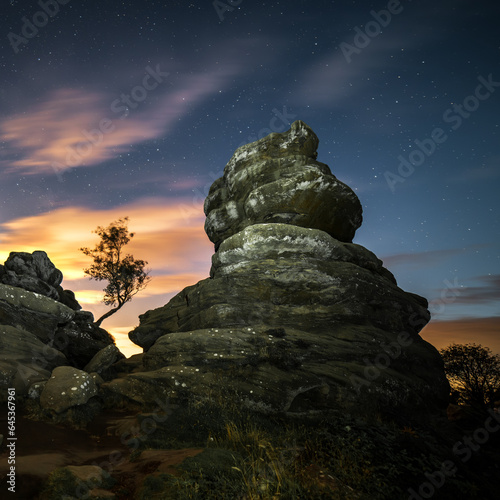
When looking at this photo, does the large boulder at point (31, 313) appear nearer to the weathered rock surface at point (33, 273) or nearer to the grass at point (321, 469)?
the weathered rock surface at point (33, 273)

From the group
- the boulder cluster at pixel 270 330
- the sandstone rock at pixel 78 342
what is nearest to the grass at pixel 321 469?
the boulder cluster at pixel 270 330

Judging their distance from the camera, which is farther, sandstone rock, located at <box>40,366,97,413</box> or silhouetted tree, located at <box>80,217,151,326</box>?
silhouetted tree, located at <box>80,217,151,326</box>

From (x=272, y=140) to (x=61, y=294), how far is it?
29805 millimetres

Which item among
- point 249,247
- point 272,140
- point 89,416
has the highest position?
point 272,140

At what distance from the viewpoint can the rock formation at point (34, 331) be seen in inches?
490

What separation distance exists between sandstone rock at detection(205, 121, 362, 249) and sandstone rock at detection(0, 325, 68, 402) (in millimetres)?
15917

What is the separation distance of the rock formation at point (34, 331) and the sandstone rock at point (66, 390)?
0.71 m

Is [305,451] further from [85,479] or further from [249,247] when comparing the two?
[249,247]

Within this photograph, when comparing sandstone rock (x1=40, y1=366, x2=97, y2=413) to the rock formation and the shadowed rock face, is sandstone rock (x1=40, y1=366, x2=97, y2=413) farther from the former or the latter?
the shadowed rock face

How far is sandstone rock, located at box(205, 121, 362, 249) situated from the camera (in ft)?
78.2

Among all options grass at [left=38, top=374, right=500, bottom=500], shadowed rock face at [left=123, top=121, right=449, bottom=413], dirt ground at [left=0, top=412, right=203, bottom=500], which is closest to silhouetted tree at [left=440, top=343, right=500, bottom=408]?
shadowed rock face at [left=123, top=121, right=449, bottom=413]

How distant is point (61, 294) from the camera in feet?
121

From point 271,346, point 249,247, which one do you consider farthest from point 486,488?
point 249,247

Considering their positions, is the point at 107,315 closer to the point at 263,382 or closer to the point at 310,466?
the point at 263,382
